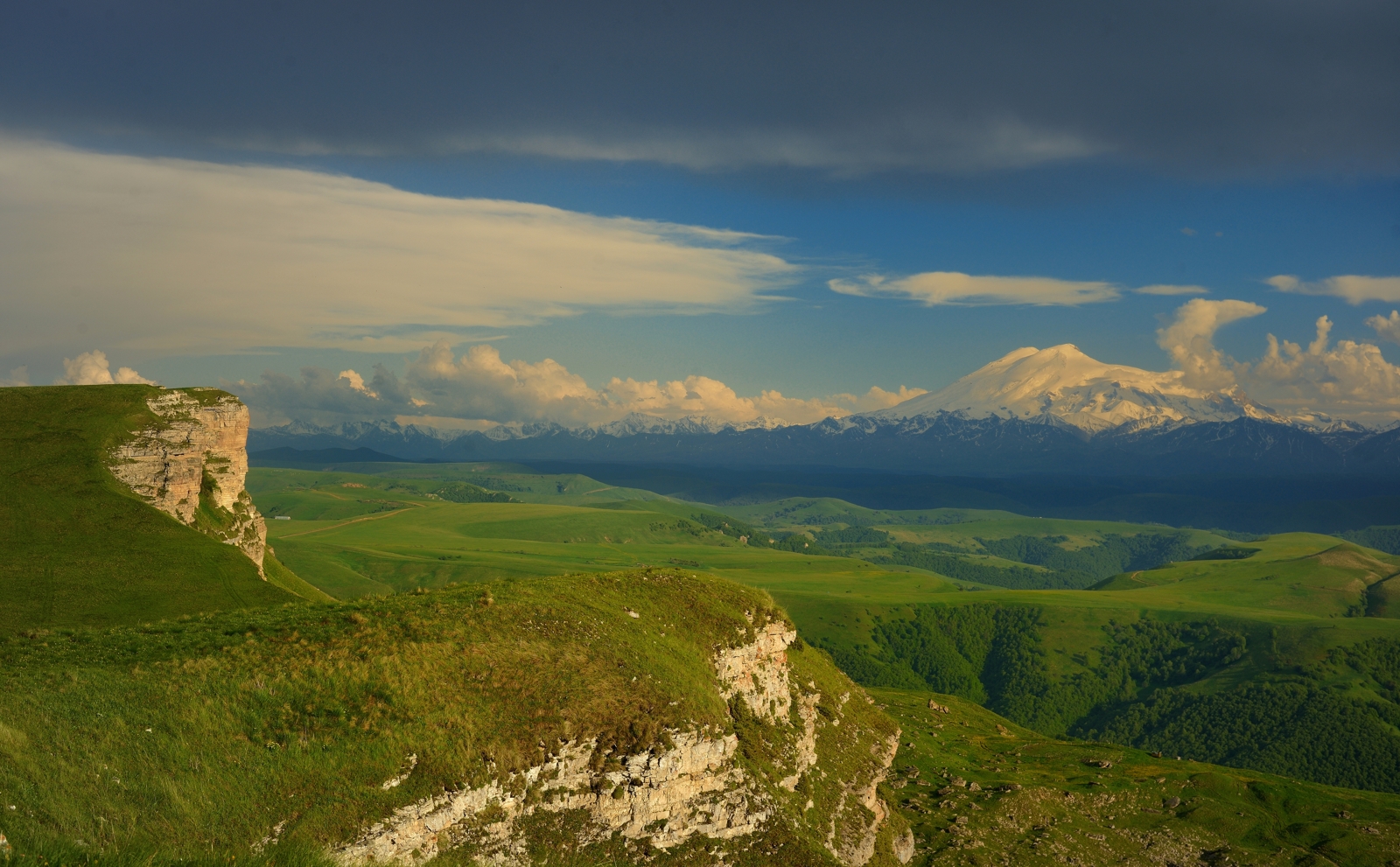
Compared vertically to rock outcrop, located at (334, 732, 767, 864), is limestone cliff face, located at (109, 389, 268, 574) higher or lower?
higher

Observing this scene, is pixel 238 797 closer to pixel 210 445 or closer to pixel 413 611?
pixel 413 611

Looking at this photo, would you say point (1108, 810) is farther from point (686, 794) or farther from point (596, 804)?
point (596, 804)

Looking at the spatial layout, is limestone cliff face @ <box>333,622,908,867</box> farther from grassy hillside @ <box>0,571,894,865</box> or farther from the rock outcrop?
grassy hillside @ <box>0,571,894,865</box>

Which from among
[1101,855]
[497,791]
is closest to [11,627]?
[497,791]

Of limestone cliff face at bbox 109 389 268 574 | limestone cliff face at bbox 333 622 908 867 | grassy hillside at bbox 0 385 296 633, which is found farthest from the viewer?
limestone cliff face at bbox 109 389 268 574

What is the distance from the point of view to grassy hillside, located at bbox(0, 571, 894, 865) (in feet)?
109

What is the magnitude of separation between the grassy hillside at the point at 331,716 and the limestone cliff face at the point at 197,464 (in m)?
51.8

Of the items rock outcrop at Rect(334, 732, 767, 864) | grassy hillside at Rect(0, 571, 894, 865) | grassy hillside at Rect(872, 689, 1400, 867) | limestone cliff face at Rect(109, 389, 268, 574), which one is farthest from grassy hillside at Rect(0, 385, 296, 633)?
grassy hillside at Rect(872, 689, 1400, 867)

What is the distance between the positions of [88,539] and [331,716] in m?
61.3

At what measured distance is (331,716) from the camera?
39.9 metres

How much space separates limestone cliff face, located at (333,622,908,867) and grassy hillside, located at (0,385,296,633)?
166ft

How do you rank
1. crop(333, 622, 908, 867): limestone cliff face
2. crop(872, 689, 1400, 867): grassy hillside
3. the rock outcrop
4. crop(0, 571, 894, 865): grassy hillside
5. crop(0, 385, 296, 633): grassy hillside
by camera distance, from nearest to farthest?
crop(0, 571, 894, 865): grassy hillside
the rock outcrop
crop(333, 622, 908, 867): limestone cliff face
crop(0, 385, 296, 633): grassy hillside
crop(872, 689, 1400, 867): grassy hillside

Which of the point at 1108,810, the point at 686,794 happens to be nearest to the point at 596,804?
the point at 686,794

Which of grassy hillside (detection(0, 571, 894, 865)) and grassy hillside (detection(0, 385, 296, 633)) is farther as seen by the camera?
grassy hillside (detection(0, 385, 296, 633))
